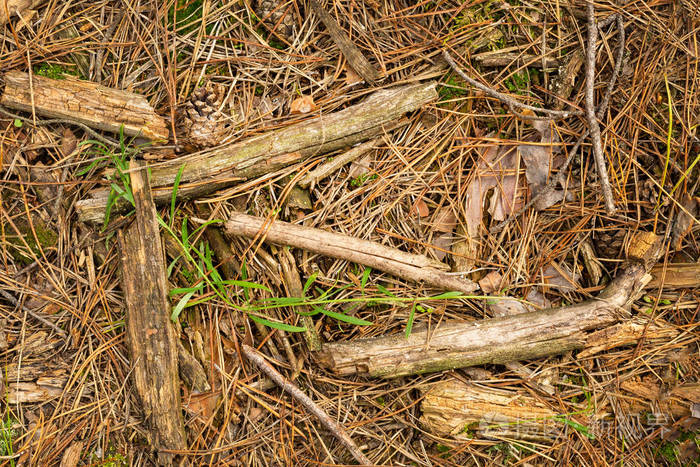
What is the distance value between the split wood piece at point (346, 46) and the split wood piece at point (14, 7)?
1519mm

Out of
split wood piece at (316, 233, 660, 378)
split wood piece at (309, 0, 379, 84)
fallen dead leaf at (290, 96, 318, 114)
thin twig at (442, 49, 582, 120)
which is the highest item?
split wood piece at (309, 0, 379, 84)

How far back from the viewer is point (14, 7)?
2492mm

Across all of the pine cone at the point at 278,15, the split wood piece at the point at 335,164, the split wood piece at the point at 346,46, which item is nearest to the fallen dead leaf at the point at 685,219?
the split wood piece at the point at 335,164

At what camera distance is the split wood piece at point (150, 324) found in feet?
8.11

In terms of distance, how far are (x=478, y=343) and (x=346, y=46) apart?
180 cm

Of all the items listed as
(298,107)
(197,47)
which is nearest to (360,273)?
(298,107)

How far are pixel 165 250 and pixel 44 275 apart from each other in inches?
26.6

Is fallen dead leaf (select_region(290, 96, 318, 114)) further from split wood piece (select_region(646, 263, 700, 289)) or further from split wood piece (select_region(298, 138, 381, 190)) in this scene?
split wood piece (select_region(646, 263, 700, 289))

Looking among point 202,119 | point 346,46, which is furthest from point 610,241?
point 202,119

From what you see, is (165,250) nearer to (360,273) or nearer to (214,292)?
(214,292)

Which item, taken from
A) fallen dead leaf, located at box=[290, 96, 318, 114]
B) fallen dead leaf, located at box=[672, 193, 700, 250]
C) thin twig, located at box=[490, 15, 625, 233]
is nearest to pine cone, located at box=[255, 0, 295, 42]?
fallen dead leaf, located at box=[290, 96, 318, 114]

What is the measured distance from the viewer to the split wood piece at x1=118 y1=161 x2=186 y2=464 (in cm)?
247

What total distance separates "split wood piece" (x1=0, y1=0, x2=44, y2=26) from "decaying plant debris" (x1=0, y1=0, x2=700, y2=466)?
0.11ft

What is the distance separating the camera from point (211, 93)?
257 centimetres
